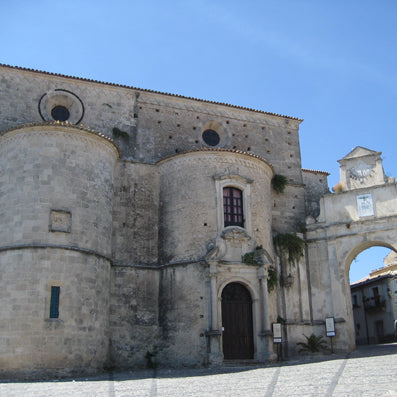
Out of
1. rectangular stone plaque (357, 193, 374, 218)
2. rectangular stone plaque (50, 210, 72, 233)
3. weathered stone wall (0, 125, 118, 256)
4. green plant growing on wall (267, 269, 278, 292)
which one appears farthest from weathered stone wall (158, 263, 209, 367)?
rectangular stone plaque (357, 193, 374, 218)

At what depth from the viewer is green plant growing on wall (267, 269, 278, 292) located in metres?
22.0

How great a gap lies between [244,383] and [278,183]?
12933 mm

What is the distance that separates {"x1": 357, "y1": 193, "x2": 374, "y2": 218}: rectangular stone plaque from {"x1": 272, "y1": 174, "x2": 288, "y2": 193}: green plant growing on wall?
11.3 feet

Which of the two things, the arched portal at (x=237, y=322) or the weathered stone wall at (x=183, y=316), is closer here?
the weathered stone wall at (x=183, y=316)

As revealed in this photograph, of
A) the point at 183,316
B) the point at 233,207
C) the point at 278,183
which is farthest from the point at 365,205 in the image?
the point at 183,316

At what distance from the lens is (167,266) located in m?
21.7

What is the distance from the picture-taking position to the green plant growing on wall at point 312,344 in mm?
23000

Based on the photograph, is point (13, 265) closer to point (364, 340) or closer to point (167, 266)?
point (167, 266)

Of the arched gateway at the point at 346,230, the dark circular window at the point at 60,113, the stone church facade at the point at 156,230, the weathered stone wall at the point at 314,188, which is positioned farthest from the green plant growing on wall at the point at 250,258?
the dark circular window at the point at 60,113

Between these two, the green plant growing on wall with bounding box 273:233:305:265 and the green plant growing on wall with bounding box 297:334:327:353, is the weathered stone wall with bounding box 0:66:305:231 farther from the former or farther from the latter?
the green plant growing on wall with bounding box 297:334:327:353

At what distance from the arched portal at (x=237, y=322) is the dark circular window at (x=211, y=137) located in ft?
24.2

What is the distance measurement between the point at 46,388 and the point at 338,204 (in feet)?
50.4

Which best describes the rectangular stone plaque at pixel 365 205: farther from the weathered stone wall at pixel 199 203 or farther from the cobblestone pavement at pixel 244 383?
the cobblestone pavement at pixel 244 383

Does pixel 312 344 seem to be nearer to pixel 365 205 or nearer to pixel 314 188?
pixel 365 205
